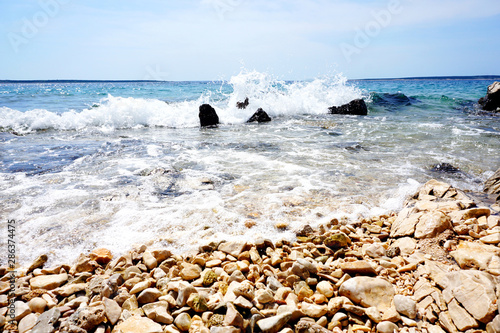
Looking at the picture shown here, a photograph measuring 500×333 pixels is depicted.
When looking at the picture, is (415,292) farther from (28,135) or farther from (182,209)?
(28,135)

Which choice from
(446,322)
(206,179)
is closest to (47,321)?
(446,322)

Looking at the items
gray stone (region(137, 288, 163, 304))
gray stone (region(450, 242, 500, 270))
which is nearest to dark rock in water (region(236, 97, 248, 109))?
gray stone (region(450, 242, 500, 270))

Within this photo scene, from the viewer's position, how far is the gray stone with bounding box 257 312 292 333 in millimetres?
1670

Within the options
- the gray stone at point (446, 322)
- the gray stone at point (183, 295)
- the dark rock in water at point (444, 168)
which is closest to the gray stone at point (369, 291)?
the gray stone at point (446, 322)

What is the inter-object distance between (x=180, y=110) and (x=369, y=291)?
43.0ft

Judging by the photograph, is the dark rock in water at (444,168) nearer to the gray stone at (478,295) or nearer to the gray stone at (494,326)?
the gray stone at (478,295)

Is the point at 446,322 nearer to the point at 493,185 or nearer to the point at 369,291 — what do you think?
the point at 369,291

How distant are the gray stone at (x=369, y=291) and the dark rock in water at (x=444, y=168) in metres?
4.12

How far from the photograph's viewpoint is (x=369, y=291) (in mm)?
1935

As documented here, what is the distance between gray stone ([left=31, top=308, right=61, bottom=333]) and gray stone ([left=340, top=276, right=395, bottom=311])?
6.06ft

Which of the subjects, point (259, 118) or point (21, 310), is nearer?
point (21, 310)

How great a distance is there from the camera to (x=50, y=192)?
407cm

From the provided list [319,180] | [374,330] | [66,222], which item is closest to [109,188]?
[66,222]

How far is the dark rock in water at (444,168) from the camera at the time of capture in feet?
17.1
